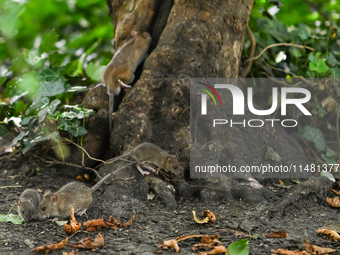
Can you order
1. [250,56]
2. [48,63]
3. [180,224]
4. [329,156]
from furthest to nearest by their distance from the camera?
[250,56] → [48,63] → [329,156] → [180,224]

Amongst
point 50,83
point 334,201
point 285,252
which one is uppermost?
point 50,83

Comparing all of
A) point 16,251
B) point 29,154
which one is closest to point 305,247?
point 16,251

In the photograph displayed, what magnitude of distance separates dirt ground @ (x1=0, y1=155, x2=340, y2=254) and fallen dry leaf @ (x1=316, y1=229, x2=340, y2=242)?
44mm

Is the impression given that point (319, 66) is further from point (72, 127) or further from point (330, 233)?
point (72, 127)

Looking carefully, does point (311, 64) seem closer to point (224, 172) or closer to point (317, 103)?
point (317, 103)

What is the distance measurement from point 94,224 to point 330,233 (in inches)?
69.0

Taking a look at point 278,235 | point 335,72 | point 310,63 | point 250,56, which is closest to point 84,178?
point 278,235

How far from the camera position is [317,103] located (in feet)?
17.0

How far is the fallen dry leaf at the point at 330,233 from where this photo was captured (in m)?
2.60

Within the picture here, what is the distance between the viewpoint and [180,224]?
2.91 meters

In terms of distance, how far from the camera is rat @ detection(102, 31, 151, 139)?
14.4 feet

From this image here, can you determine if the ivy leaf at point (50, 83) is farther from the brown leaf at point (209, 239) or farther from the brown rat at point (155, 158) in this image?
the brown leaf at point (209, 239)

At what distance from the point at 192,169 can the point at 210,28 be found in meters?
1.75

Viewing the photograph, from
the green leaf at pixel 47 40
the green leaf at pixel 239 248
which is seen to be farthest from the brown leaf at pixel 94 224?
the green leaf at pixel 47 40
